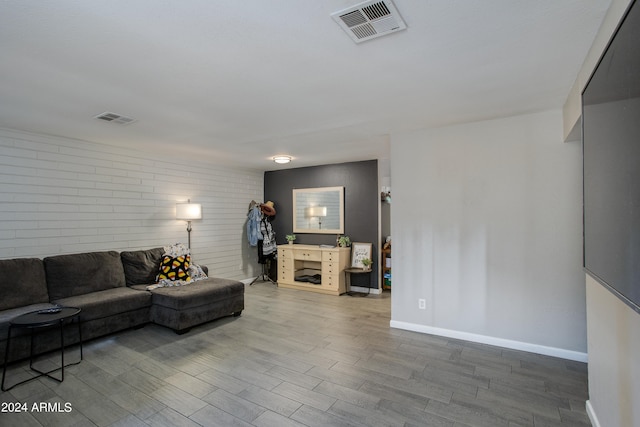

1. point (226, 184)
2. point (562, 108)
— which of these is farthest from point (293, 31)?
point (226, 184)

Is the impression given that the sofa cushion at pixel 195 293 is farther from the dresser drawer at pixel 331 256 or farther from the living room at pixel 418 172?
the dresser drawer at pixel 331 256

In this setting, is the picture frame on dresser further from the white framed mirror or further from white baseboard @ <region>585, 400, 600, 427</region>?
white baseboard @ <region>585, 400, 600, 427</region>

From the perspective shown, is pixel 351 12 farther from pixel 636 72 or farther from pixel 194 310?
pixel 194 310

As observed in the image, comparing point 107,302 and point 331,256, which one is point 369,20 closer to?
point 107,302

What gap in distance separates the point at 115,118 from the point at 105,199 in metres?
1.72

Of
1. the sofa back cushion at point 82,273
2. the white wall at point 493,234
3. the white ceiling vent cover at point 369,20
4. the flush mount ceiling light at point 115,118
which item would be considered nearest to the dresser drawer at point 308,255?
the white wall at point 493,234

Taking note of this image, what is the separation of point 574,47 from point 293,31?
1736mm

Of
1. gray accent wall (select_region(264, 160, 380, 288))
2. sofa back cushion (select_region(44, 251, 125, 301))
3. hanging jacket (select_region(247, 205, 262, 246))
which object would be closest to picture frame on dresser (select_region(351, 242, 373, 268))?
gray accent wall (select_region(264, 160, 380, 288))

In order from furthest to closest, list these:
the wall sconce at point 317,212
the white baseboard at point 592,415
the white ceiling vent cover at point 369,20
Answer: the wall sconce at point 317,212 < the white baseboard at point 592,415 < the white ceiling vent cover at point 369,20

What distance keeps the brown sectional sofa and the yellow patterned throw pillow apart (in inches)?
8.2

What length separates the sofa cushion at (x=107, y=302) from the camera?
347cm

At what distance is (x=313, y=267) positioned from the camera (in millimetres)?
6594

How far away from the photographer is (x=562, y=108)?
10.1 ft

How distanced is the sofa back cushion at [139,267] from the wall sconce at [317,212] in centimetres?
293
